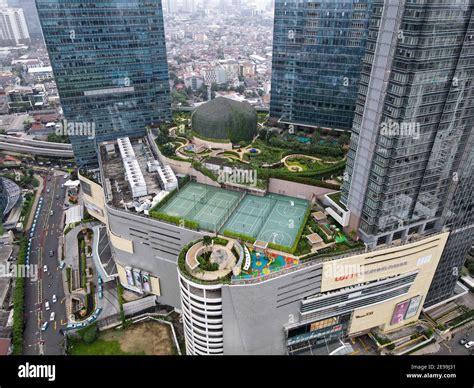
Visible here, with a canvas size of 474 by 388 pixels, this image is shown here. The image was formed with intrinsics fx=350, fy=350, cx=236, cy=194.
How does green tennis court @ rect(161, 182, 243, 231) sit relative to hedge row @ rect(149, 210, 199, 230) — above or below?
below

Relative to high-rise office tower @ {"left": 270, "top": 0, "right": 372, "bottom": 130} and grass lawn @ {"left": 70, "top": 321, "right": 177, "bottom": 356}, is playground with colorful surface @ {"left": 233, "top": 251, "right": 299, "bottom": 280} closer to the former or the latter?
grass lawn @ {"left": 70, "top": 321, "right": 177, "bottom": 356}

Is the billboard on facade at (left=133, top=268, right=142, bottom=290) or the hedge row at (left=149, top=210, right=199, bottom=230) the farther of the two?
the billboard on facade at (left=133, top=268, right=142, bottom=290)

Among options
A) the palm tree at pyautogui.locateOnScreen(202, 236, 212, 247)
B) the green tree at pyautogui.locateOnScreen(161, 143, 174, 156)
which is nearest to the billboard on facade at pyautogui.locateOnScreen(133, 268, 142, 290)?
the palm tree at pyautogui.locateOnScreen(202, 236, 212, 247)

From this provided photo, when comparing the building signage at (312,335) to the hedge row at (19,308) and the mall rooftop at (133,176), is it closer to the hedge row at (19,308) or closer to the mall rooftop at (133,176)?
the mall rooftop at (133,176)

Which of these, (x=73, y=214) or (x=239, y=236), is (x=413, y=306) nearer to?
(x=239, y=236)

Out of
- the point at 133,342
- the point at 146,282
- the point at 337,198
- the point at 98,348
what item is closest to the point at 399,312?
the point at 337,198
